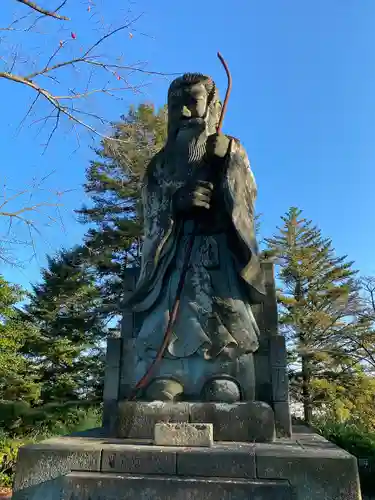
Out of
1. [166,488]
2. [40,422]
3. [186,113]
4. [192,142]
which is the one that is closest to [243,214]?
[192,142]

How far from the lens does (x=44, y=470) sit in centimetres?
268

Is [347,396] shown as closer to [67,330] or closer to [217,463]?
[67,330]

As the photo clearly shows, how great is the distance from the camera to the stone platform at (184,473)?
2.35 m

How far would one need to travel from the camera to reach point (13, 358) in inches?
448

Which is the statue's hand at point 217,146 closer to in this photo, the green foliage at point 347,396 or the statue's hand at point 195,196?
the statue's hand at point 195,196

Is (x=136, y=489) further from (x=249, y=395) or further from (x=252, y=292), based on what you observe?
(x=252, y=292)

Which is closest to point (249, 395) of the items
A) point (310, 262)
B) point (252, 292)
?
point (252, 292)

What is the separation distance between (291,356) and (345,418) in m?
2.90

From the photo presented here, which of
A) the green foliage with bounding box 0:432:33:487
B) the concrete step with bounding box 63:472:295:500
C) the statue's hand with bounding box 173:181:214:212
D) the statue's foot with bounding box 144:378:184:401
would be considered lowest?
the green foliage with bounding box 0:432:33:487

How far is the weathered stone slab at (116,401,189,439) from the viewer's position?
3125mm

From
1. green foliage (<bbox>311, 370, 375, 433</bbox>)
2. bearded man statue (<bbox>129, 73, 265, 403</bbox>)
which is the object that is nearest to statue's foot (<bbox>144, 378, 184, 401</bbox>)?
bearded man statue (<bbox>129, 73, 265, 403</bbox>)

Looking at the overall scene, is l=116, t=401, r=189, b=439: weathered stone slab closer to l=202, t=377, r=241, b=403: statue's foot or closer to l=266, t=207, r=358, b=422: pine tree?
l=202, t=377, r=241, b=403: statue's foot

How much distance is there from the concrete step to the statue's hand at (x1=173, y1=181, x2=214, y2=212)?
7.29ft

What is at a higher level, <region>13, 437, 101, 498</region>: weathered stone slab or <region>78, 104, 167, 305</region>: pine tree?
<region>78, 104, 167, 305</region>: pine tree
